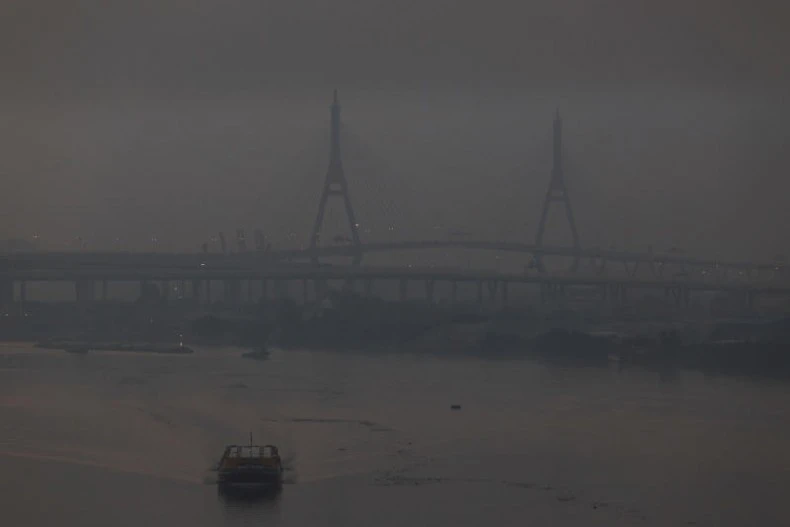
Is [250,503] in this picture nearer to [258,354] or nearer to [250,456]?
[250,456]

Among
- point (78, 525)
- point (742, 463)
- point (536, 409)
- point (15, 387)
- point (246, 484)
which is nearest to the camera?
point (78, 525)

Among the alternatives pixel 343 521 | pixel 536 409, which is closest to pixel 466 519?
pixel 343 521

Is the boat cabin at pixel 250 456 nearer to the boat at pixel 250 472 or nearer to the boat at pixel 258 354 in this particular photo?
the boat at pixel 250 472

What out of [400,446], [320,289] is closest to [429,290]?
[320,289]

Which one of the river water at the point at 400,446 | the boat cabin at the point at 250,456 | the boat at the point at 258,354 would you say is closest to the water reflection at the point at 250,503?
the river water at the point at 400,446

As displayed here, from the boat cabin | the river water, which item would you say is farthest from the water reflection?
the boat cabin

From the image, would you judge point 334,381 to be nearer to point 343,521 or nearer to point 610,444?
point 610,444
